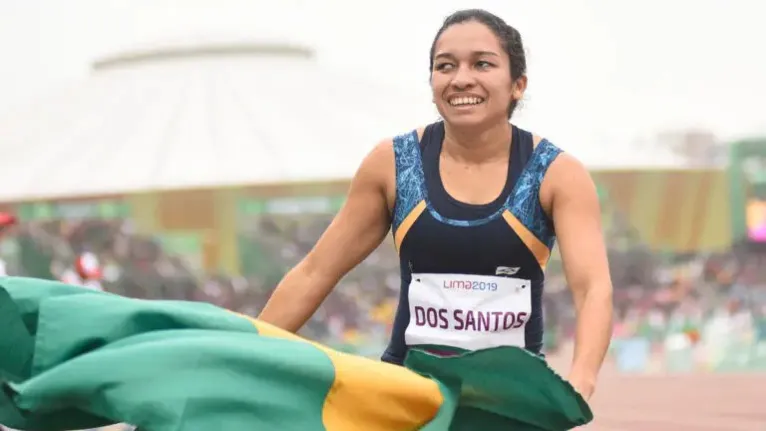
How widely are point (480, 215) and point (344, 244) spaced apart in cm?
35

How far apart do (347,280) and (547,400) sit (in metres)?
13.2

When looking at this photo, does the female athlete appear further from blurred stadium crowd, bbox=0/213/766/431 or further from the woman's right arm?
blurred stadium crowd, bbox=0/213/766/431

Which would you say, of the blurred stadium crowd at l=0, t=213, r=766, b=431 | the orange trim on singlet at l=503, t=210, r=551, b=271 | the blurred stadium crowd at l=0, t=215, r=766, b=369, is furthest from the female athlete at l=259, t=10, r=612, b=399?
the blurred stadium crowd at l=0, t=215, r=766, b=369

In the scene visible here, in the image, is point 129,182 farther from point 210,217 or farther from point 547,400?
point 547,400

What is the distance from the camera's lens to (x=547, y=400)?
1958 millimetres

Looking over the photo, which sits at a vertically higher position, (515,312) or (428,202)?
(428,202)

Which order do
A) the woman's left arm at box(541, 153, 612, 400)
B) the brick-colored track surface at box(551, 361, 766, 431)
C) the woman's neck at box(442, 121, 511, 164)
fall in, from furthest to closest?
the brick-colored track surface at box(551, 361, 766, 431)
the woman's neck at box(442, 121, 511, 164)
the woman's left arm at box(541, 153, 612, 400)

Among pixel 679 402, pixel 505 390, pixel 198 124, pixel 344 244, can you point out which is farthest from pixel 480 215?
pixel 198 124

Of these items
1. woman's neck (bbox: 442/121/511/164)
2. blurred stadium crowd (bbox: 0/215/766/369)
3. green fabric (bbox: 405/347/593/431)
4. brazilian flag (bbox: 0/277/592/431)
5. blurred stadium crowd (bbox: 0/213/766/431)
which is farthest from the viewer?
blurred stadium crowd (bbox: 0/215/766/369)

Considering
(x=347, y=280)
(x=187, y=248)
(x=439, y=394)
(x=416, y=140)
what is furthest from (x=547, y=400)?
(x=187, y=248)

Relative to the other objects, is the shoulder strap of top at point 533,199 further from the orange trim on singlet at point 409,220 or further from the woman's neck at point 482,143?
the orange trim on singlet at point 409,220

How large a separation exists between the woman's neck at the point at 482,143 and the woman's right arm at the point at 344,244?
6.0 inches

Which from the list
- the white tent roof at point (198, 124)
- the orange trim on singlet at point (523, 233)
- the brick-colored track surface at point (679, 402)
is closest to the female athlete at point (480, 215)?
the orange trim on singlet at point (523, 233)

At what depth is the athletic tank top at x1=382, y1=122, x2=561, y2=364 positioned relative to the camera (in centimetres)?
248
